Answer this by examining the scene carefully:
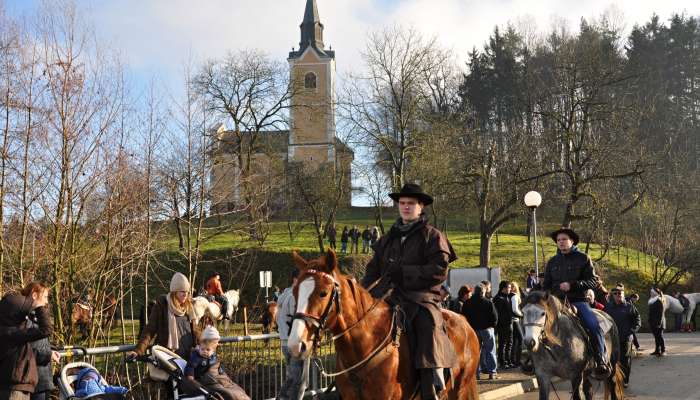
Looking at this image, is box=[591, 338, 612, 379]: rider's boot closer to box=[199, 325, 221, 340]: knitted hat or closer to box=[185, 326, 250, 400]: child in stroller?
box=[185, 326, 250, 400]: child in stroller

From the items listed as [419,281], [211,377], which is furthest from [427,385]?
[211,377]

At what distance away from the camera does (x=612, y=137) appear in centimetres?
3459

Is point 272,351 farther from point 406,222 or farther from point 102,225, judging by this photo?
point 406,222

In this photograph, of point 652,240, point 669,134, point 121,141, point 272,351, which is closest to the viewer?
point 272,351

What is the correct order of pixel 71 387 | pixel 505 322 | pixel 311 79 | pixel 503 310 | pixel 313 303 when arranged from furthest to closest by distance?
1. pixel 311 79
2. pixel 505 322
3. pixel 503 310
4. pixel 71 387
5. pixel 313 303

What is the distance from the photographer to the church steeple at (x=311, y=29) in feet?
282

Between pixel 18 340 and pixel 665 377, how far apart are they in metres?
14.0

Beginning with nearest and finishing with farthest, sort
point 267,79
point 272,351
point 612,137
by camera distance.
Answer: point 272,351
point 612,137
point 267,79

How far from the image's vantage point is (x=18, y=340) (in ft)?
24.0

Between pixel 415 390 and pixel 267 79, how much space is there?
47031mm

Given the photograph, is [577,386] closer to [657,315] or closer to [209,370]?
[209,370]

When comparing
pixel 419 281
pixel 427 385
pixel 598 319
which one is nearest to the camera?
pixel 427 385

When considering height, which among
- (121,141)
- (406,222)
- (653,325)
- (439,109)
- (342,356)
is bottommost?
(653,325)

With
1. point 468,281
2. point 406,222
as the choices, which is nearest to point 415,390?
point 406,222
